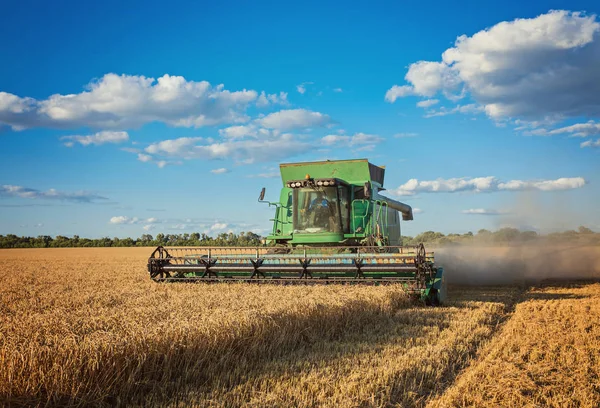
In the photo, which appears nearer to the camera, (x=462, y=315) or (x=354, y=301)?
(x=354, y=301)

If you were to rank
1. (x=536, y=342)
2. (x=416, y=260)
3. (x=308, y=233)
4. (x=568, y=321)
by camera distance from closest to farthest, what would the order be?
1. (x=536, y=342)
2. (x=568, y=321)
3. (x=416, y=260)
4. (x=308, y=233)

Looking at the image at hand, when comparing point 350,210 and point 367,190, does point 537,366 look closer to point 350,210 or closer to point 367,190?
point 367,190

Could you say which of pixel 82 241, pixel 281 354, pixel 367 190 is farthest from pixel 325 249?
pixel 82 241

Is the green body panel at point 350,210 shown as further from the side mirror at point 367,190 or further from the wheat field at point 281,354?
the wheat field at point 281,354

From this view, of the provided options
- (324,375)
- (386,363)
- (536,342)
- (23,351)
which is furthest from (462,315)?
(23,351)

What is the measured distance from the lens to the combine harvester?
8921 mm

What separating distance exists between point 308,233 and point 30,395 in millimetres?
7550

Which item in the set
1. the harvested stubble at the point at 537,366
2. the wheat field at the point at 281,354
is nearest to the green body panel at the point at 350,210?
the wheat field at the point at 281,354

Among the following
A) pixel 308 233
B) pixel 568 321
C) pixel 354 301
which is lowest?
pixel 568 321

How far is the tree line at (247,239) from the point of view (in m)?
23.6

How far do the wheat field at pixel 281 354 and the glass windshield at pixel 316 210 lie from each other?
3.20 metres

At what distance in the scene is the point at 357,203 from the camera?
11.1 metres

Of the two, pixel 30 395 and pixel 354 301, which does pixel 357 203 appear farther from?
pixel 30 395

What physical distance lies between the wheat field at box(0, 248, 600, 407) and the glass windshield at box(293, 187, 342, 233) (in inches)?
126
